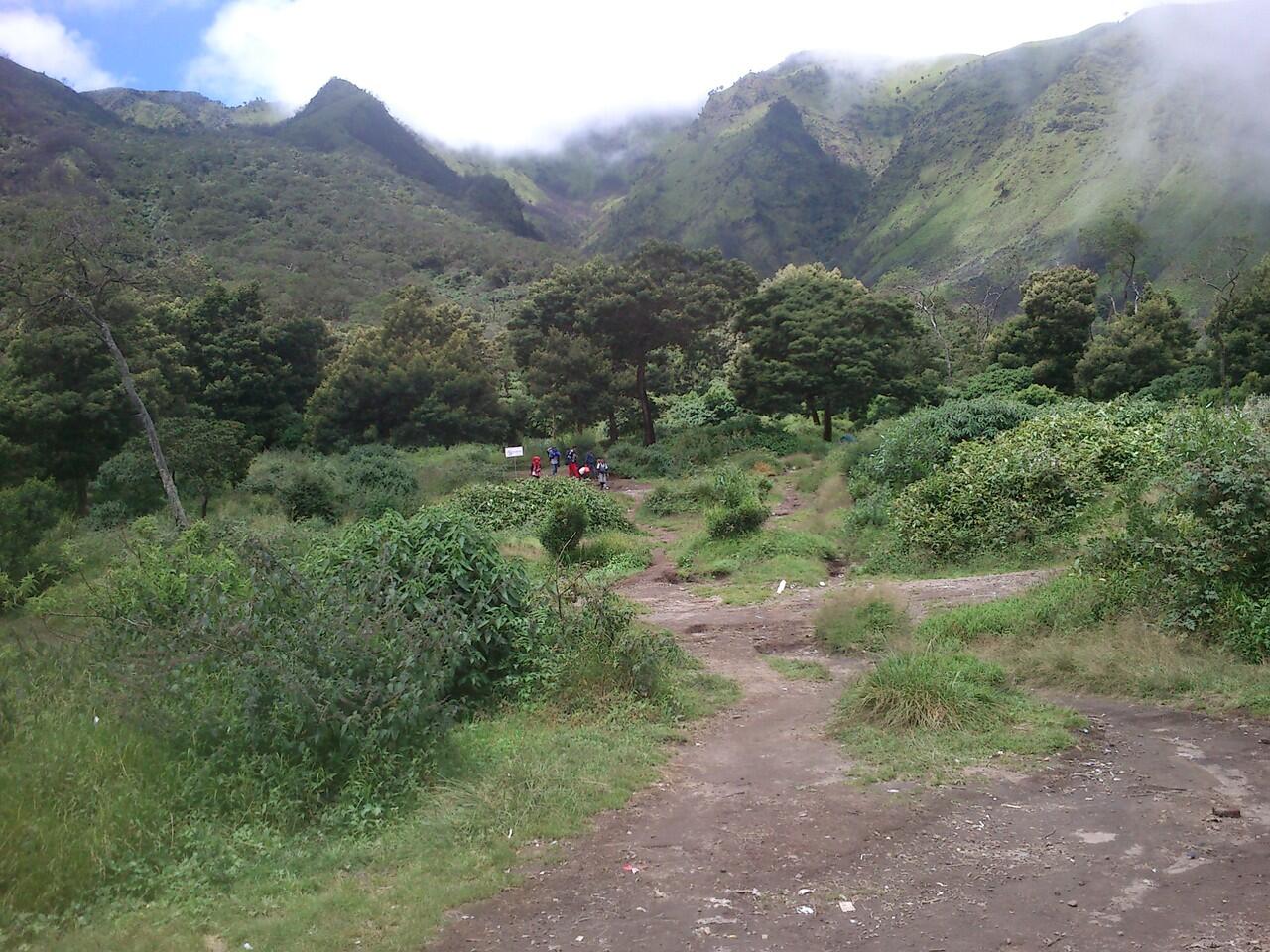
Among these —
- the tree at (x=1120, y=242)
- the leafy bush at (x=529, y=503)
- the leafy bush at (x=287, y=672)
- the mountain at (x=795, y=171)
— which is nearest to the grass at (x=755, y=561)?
the leafy bush at (x=529, y=503)

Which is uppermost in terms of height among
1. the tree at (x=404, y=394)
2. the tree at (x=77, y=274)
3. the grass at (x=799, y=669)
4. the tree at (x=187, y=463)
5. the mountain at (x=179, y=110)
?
the mountain at (x=179, y=110)

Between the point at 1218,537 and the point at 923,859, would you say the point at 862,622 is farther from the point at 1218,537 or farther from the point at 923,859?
the point at 923,859

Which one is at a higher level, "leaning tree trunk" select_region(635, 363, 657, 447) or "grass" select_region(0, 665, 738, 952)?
"leaning tree trunk" select_region(635, 363, 657, 447)


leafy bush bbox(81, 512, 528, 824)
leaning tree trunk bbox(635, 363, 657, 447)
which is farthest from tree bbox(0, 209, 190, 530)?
leaning tree trunk bbox(635, 363, 657, 447)

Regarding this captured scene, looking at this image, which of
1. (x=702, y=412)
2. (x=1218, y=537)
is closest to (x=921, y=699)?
(x=1218, y=537)

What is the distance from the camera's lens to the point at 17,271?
1772 centimetres

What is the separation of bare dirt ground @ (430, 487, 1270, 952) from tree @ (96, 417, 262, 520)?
18950 millimetres

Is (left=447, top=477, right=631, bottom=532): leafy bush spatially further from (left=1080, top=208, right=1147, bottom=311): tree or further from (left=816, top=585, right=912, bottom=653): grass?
(left=1080, top=208, right=1147, bottom=311): tree

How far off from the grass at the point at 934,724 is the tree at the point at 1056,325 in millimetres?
30460

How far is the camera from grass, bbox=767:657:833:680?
9.45m

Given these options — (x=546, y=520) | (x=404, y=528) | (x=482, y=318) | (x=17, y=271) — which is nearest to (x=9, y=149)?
(x=482, y=318)

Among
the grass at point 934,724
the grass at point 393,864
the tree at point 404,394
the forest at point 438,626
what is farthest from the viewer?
Result: the tree at point 404,394

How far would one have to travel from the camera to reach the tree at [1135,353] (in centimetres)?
3222

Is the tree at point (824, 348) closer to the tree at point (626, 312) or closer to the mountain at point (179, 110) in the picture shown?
the tree at point (626, 312)
